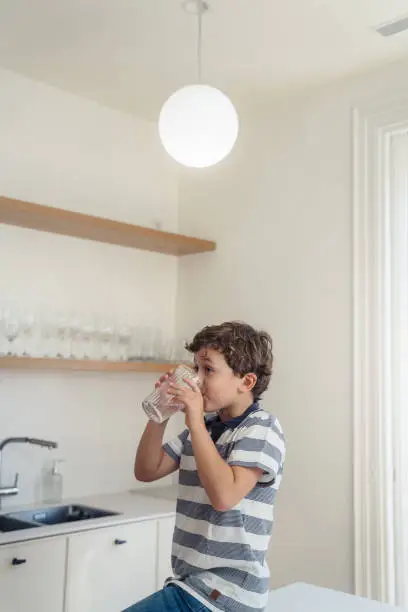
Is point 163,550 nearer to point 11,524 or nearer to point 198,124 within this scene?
point 11,524

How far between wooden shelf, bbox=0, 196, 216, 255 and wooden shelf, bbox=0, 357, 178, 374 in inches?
22.6

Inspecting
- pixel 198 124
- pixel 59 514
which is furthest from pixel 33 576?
pixel 198 124

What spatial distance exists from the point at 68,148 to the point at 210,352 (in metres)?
2.00

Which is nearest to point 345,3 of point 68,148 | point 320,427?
point 68,148

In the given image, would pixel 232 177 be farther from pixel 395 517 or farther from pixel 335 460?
A: pixel 395 517

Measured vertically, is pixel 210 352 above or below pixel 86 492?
above

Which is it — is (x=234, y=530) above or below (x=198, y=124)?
below

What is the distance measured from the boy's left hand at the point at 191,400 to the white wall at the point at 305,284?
60.6 inches

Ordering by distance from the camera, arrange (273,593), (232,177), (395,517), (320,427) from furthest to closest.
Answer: (232,177), (320,427), (395,517), (273,593)

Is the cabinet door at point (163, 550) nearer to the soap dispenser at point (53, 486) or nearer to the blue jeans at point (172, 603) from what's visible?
the soap dispenser at point (53, 486)

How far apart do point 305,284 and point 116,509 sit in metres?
1.25

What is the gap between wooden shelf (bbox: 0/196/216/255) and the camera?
2842mm

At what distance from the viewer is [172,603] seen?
56.6 inches

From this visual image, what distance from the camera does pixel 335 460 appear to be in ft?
9.62
